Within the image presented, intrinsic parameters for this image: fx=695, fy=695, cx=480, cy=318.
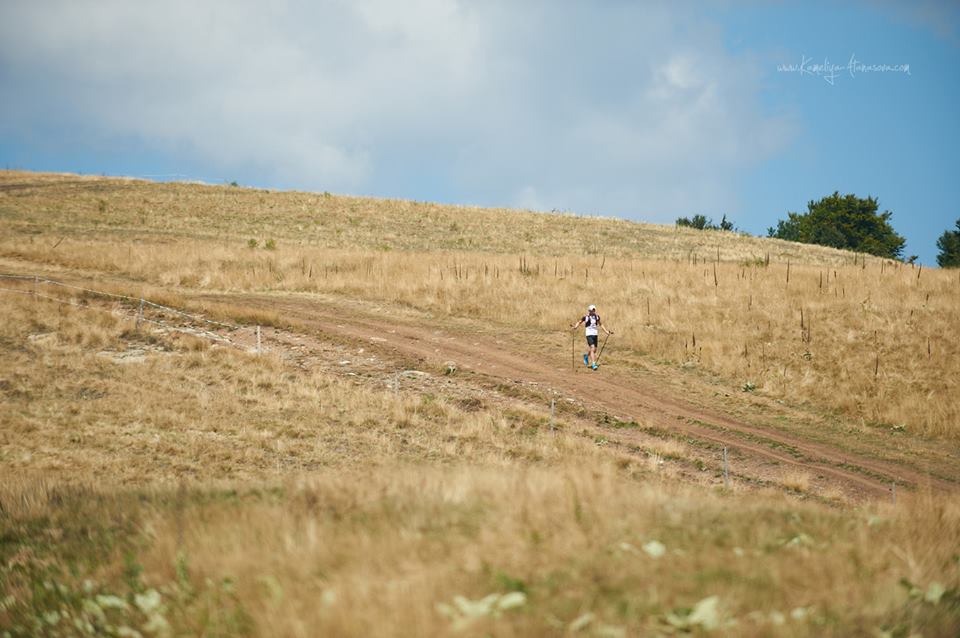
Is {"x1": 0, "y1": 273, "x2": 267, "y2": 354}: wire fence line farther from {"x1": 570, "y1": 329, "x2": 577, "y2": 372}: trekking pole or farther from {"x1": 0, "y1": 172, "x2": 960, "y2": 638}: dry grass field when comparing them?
{"x1": 570, "y1": 329, "x2": 577, "y2": 372}: trekking pole

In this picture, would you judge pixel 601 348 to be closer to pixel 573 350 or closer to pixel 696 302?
pixel 573 350

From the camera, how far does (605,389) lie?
2091 centimetres

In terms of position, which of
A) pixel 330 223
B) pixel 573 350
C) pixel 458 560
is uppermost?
pixel 330 223

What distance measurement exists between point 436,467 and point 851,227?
104152mm

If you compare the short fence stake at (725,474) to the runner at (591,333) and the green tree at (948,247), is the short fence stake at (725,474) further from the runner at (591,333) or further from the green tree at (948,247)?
the green tree at (948,247)

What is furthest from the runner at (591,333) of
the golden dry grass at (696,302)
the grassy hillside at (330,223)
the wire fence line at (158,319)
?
the grassy hillside at (330,223)

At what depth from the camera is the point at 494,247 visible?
49.3 m

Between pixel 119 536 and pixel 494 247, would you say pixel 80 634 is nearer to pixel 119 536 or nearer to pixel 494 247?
pixel 119 536

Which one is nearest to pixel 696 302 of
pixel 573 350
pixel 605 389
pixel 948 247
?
pixel 573 350

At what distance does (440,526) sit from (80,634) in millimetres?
2928

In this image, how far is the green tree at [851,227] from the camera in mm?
93438

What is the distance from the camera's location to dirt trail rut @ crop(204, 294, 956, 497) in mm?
16062

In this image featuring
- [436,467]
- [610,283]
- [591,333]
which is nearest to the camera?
[436,467]

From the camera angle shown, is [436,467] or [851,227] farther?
[851,227]
